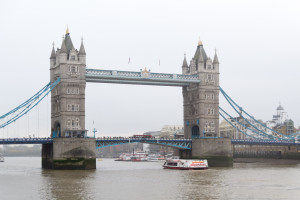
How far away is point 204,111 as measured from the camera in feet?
309

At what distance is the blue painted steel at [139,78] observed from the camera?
8556cm

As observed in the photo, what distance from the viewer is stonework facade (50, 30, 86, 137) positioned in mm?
82250

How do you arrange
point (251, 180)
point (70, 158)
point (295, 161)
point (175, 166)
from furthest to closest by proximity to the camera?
point (295, 161), point (175, 166), point (70, 158), point (251, 180)

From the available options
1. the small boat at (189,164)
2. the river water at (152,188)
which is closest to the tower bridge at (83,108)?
the small boat at (189,164)

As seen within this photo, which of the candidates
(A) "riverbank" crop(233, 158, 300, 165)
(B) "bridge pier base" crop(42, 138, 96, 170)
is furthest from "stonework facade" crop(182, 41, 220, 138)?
(A) "riverbank" crop(233, 158, 300, 165)

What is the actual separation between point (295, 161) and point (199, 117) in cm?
3435

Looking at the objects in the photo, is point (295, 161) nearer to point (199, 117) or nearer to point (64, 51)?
point (199, 117)

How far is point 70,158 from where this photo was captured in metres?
78.3

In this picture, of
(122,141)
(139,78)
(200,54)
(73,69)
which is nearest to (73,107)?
(73,69)

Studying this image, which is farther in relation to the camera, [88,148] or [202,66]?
[202,66]

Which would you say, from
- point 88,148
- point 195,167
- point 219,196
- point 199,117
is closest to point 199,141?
point 199,117

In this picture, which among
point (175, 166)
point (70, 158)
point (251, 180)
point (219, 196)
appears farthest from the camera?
point (175, 166)

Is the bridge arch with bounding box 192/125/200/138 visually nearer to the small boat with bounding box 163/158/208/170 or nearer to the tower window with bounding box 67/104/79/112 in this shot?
the small boat with bounding box 163/158/208/170

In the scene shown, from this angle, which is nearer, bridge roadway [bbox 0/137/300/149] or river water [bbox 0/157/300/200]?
river water [bbox 0/157/300/200]
